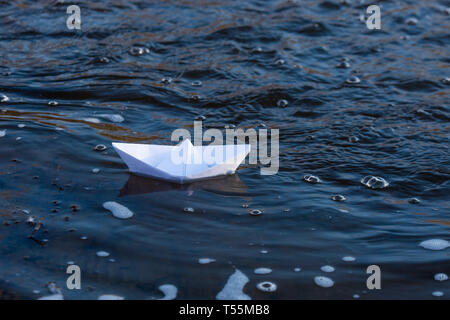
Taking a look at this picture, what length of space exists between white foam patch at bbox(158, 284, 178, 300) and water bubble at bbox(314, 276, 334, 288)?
58 cm

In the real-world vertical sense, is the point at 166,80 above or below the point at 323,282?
above

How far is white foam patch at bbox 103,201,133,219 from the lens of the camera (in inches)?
108

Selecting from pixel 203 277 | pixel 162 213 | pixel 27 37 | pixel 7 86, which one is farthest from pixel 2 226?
pixel 27 37

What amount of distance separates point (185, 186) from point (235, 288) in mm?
805

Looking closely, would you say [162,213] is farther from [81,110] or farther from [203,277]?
[81,110]

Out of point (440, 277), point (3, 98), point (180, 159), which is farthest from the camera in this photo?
point (3, 98)

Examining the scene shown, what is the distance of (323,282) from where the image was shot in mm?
2326

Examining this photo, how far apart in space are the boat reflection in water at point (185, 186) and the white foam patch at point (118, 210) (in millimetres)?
89

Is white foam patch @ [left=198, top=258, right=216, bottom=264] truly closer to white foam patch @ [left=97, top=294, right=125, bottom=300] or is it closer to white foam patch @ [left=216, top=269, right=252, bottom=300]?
white foam patch @ [left=216, top=269, right=252, bottom=300]

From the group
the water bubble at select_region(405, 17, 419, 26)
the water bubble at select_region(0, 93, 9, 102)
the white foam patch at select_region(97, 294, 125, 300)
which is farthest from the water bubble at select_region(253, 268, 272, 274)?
the water bubble at select_region(405, 17, 419, 26)

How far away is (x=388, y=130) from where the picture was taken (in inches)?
154

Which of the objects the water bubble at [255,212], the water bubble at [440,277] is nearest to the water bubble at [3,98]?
the water bubble at [255,212]

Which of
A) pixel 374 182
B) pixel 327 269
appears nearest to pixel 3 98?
pixel 374 182

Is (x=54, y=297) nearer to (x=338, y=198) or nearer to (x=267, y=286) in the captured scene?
(x=267, y=286)
